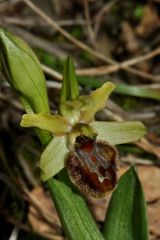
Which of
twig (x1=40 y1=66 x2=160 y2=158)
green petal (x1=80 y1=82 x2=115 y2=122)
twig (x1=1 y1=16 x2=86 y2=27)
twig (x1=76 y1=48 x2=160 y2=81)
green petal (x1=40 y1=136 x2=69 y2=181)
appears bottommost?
twig (x1=40 y1=66 x2=160 y2=158)

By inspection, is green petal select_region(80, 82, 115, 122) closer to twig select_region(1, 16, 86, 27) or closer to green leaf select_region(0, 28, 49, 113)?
green leaf select_region(0, 28, 49, 113)

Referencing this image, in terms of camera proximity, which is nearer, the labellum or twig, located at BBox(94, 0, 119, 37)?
the labellum

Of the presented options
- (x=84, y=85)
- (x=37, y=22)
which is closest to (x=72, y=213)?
(x=84, y=85)

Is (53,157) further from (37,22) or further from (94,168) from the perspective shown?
(37,22)

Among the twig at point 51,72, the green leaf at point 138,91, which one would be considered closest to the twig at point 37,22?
the twig at point 51,72

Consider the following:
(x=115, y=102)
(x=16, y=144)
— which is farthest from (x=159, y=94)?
(x=16, y=144)

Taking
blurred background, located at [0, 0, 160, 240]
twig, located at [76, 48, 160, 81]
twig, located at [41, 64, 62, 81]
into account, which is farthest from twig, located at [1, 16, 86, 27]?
twig, located at [41, 64, 62, 81]

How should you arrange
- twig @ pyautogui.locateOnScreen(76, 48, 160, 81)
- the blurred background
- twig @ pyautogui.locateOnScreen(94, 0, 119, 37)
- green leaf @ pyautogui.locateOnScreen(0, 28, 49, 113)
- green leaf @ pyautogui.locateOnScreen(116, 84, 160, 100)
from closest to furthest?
green leaf @ pyautogui.locateOnScreen(0, 28, 49, 113), the blurred background, green leaf @ pyautogui.locateOnScreen(116, 84, 160, 100), twig @ pyautogui.locateOnScreen(76, 48, 160, 81), twig @ pyautogui.locateOnScreen(94, 0, 119, 37)
